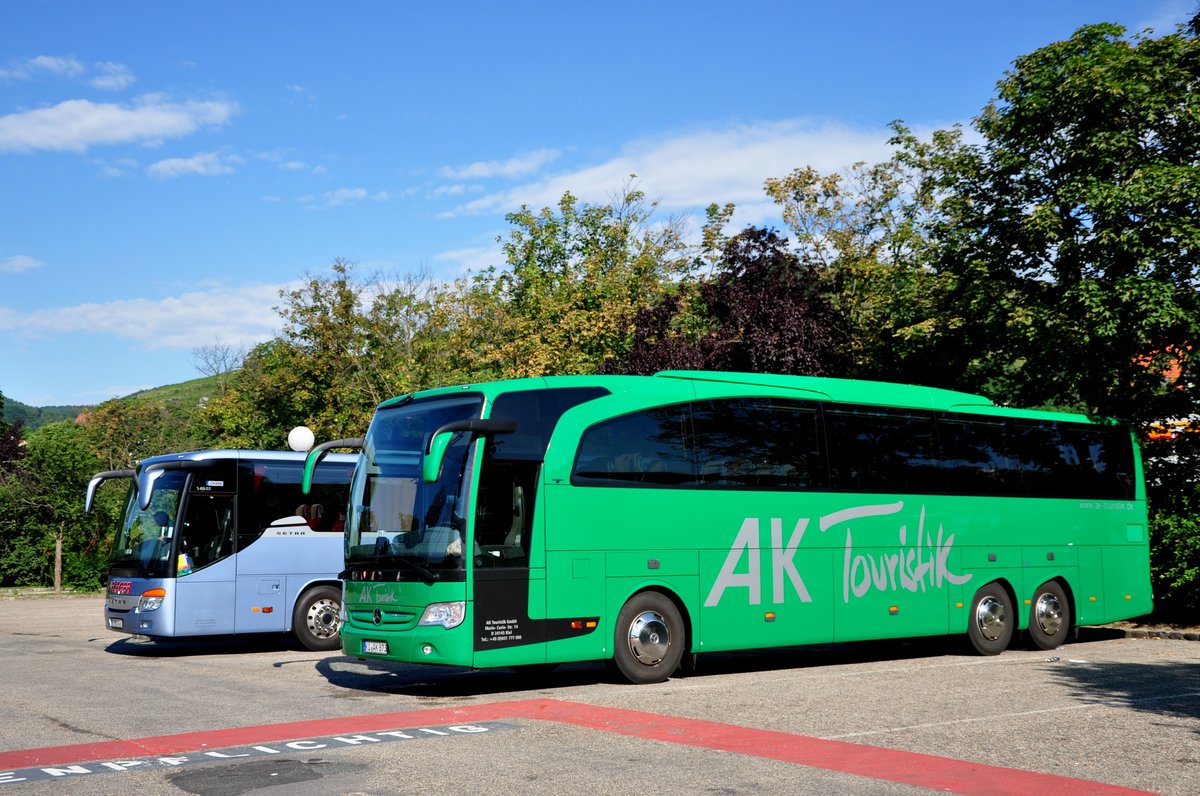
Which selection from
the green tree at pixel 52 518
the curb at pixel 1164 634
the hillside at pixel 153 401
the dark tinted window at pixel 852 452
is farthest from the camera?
the hillside at pixel 153 401

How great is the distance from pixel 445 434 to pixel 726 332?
17069mm

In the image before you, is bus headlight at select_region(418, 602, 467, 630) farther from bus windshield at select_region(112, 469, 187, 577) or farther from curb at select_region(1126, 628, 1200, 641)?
curb at select_region(1126, 628, 1200, 641)

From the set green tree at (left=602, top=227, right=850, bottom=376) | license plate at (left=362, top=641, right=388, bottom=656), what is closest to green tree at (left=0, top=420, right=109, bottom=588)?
green tree at (left=602, top=227, right=850, bottom=376)

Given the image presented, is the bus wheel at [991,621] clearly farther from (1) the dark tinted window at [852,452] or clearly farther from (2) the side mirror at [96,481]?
(2) the side mirror at [96,481]

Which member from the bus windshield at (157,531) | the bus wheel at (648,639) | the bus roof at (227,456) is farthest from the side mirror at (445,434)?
the bus windshield at (157,531)

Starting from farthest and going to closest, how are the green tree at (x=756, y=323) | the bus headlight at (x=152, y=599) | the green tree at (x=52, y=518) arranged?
the green tree at (x=52, y=518)
the green tree at (x=756, y=323)
the bus headlight at (x=152, y=599)

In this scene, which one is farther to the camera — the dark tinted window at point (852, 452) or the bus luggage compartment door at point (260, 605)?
the bus luggage compartment door at point (260, 605)

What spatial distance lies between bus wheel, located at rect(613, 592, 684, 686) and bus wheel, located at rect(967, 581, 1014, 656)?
5552 millimetres

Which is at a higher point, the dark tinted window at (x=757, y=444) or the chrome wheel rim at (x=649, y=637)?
the dark tinted window at (x=757, y=444)

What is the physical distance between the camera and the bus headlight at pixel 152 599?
1827 cm

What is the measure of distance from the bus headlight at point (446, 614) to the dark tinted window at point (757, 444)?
3.52m

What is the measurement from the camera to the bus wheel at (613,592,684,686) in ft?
45.7

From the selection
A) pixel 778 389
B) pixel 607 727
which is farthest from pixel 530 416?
pixel 607 727

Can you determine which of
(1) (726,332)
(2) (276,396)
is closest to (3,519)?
(2) (276,396)
